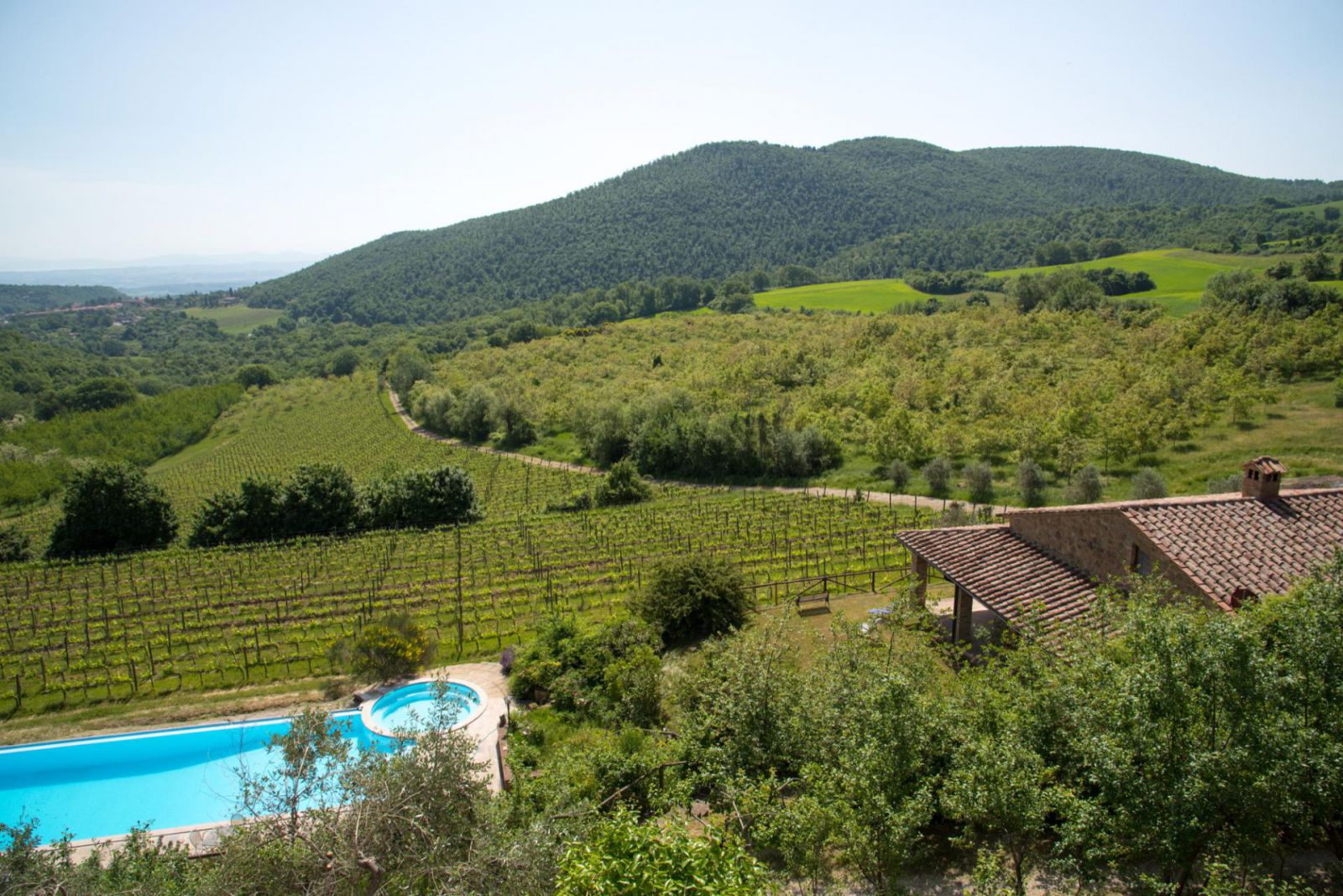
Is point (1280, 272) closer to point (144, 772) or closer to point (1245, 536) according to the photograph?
point (1245, 536)

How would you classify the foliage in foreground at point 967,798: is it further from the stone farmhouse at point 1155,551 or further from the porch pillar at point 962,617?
the porch pillar at point 962,617

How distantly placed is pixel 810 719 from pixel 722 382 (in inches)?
2260

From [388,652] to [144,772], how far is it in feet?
20.4

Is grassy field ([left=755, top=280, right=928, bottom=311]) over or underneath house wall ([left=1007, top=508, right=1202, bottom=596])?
over

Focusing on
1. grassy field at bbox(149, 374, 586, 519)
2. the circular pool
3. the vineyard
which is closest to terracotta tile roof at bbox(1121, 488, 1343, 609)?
the vineyard

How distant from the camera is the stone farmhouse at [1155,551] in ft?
45.8

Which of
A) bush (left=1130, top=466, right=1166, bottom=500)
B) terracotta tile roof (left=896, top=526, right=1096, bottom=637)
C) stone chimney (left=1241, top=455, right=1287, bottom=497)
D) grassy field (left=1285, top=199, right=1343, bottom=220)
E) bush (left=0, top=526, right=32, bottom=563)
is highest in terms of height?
grassy field (left=1285, top=199, right=1343, bottom=220)

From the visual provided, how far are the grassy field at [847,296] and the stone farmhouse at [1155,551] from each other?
3692 inches

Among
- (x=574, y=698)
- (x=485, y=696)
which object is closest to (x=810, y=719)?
(x=574, y=698)

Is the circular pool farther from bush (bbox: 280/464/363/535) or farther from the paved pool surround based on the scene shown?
bush (bbox: 280/464/363/535)

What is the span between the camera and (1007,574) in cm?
1703

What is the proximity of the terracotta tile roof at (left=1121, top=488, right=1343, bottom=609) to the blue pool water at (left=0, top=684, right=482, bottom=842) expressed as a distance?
50.4 feet

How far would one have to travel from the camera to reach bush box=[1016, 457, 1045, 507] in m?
38.7

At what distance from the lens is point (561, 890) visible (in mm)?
7730
